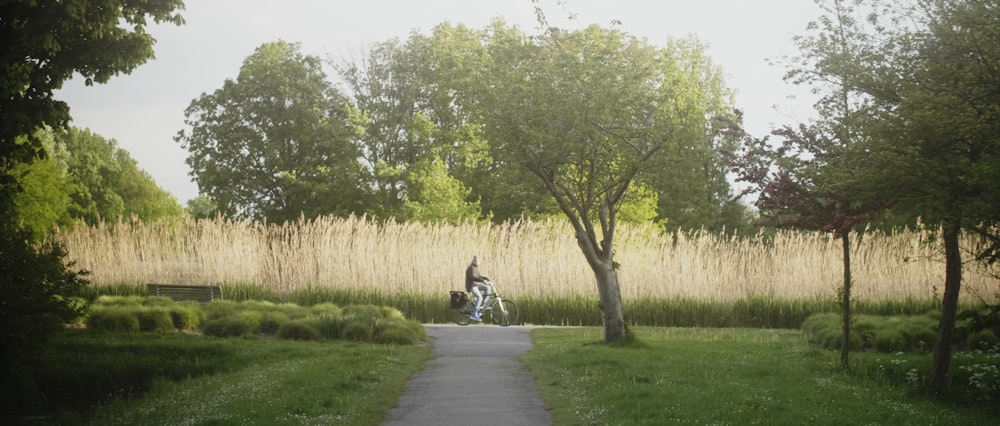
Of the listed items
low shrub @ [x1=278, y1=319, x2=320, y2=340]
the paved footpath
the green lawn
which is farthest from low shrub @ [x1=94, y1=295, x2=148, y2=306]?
the paved footpath

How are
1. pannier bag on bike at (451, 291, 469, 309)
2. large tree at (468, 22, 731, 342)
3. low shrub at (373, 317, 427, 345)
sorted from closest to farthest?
large tree at (468, 22, 731, 342), low shrub at (373, 317, 427, 345), pannier bag on bike at (451, 291, 469, 309)

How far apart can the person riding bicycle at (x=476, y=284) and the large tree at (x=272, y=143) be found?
73.3 feet

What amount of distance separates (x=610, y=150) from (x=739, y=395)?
723cm

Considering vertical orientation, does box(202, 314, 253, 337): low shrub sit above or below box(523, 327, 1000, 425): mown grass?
above

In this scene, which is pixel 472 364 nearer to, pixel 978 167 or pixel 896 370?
pixel 896 370

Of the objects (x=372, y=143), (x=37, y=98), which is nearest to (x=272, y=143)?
(x=372, y=143)

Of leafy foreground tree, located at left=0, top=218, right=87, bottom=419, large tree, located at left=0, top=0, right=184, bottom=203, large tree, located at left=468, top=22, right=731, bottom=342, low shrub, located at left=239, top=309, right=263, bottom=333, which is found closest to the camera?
leafy foreground tree, located at left=0, top=218, right=87, bottom=419

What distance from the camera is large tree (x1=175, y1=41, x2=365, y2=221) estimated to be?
46094mm

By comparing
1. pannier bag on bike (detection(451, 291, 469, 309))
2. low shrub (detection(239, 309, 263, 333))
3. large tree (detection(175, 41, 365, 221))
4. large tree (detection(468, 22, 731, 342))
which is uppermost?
large tree (detection(175, 41, 365, 221))

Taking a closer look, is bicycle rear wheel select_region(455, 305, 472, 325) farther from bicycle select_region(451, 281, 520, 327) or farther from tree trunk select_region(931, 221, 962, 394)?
tree trunk select_region(931, 221, 962, 394)

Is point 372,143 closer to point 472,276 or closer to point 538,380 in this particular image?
point 472,276

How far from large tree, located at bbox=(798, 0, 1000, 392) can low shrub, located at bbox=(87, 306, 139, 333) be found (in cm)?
1369

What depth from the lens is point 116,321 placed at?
20.3 metres

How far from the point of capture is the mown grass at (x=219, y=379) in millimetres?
10719
